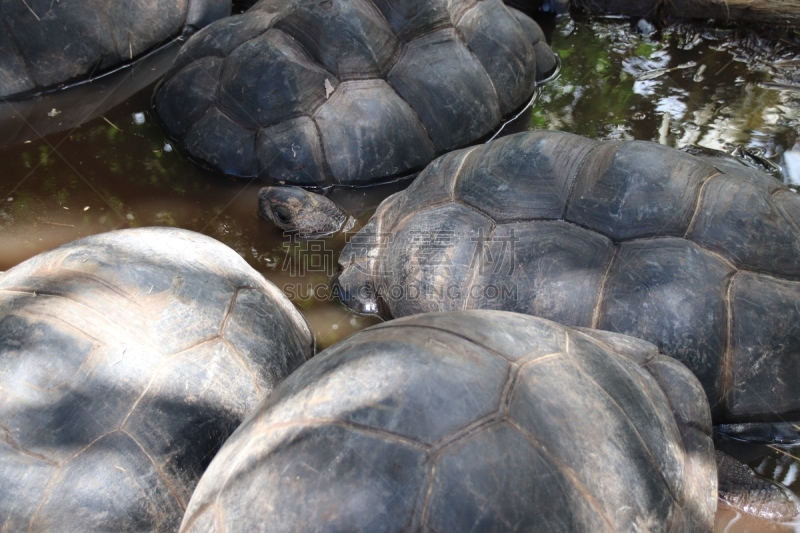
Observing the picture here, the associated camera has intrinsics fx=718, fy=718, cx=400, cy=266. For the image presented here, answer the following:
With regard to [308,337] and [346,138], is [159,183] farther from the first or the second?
[308,337]

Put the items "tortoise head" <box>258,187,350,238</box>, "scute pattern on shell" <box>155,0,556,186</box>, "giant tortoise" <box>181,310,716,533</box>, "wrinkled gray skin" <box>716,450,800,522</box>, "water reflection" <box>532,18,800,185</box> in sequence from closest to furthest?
"giant tortoise" <box>181,310,716,533</box>
"wrinkled gray skin" <box>716,450,800,522</box>
"tortoise head" <box>258,187,350,238</box>
"scute pattern on shell" <box>155,0,556,186</box>
"water reflection" <box>532,18,800,185</box>

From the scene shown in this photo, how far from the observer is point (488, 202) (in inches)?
127

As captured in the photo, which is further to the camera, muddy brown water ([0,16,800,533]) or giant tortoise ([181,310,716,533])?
muddy brown water ([0,16,800,533])

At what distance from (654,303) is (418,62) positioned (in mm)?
2426

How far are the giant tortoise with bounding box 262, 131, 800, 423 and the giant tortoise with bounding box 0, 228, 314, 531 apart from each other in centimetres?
104

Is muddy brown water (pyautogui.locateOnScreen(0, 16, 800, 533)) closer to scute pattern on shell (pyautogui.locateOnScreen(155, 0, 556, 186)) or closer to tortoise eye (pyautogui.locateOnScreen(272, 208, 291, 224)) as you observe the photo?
tortoise eye (pyautogui.locateOnScreen(272, 208, 291, 224))

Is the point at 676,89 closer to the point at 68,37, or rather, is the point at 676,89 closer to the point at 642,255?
the point at 642,255

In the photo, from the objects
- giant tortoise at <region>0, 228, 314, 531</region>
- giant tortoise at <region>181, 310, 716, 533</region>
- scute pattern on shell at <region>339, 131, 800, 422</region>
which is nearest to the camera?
giant tortoise at <region>181, 310, 716, 533</region>

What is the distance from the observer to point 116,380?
2.24 metres

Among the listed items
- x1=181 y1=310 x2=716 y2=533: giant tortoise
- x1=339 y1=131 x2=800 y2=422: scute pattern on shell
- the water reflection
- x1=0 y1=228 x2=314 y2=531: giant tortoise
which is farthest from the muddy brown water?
x1=181 y1=310 x2=716 y2=533: giant tortoise

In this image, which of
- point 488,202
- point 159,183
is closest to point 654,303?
point 488,202

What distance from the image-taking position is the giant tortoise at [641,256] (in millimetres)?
2932

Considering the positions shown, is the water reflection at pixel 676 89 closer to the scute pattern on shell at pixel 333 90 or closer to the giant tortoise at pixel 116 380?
the scute pattern on shell at pixel 333 90

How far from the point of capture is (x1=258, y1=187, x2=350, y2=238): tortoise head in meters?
4.15
